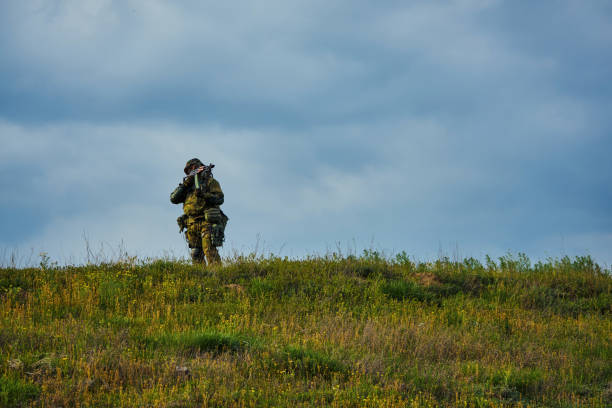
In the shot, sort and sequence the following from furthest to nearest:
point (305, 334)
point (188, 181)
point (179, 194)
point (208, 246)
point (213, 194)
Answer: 1. point (179, 194)
2. point (188, 181)
3. point (213, 194)
4. point (208, 246)
5. point (305, 334)

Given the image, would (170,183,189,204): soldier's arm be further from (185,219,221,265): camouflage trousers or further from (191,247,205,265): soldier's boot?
(191,247,205,265): soldier's boot

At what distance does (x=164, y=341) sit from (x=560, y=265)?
1240cm

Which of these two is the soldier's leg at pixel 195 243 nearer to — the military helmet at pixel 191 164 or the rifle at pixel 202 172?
the rifle at pixel 202 172

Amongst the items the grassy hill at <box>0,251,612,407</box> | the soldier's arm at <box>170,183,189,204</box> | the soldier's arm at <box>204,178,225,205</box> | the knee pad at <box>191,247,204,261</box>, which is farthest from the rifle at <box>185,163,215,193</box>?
the grassy hill at <box>0,251,612,407</box>

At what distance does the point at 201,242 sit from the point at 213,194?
1409 millimetres

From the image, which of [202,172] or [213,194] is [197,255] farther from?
[202,172]

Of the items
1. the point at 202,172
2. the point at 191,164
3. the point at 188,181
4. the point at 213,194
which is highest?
the point at 191,164

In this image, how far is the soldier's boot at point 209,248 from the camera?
50.9 ft

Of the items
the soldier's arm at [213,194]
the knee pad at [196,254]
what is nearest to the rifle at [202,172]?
the soldier's arm at [213,194]

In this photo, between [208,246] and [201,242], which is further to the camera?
[201,242]

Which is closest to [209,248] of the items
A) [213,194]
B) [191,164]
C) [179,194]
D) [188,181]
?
[213,194]

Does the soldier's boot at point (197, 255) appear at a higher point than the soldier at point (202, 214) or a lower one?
lower

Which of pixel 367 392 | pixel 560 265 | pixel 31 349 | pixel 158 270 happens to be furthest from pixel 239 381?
pixel 560 265

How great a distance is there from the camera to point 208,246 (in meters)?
15.6
